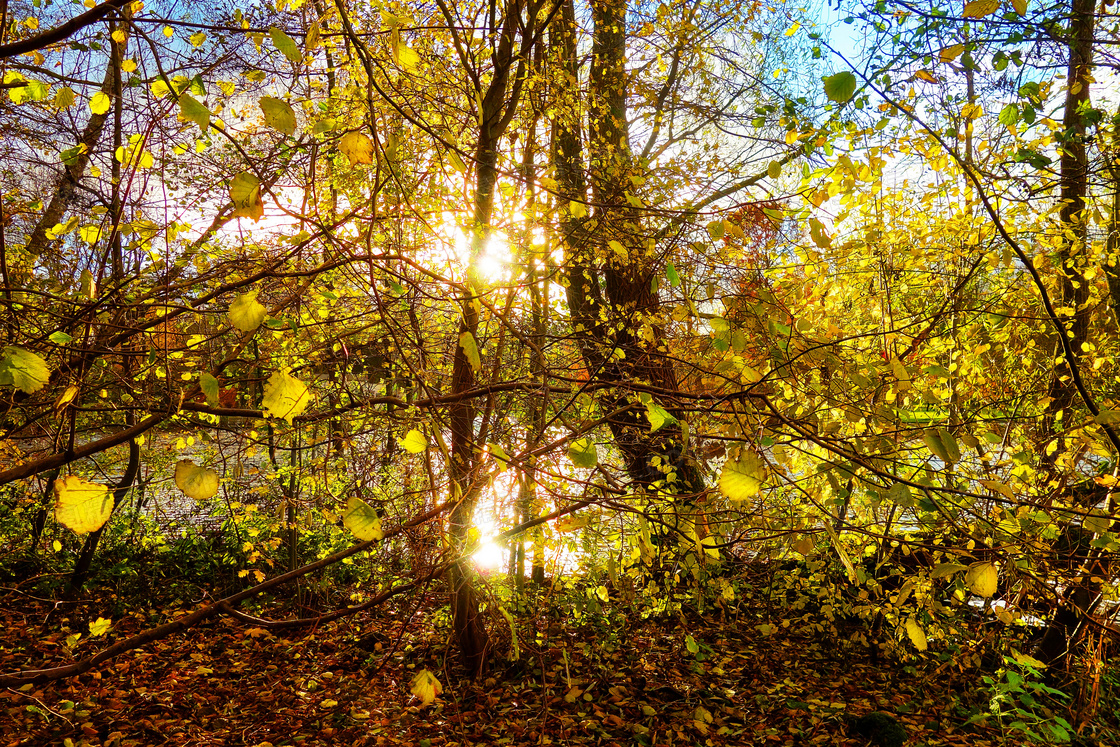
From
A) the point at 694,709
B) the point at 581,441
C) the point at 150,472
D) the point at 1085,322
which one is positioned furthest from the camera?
the point at 150,472

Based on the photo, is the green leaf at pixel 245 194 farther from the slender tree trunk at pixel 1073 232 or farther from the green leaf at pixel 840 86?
the slender tree trunk at pixel 1073 232

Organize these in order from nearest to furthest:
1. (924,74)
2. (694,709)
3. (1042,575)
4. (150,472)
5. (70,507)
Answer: (70,507)
(924,74)
(1042,575)
(694,709)
(150,472)

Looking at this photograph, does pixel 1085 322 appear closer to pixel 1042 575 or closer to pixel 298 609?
pixel 1042 575

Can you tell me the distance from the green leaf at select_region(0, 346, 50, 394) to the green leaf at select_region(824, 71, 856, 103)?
4.47ft

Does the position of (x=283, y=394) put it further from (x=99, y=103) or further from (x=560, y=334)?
(x=560, y=334)

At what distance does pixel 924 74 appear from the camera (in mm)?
1688

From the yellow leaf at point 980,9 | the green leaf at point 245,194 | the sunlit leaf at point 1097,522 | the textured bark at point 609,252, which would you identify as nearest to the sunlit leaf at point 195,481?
the green leaf at point 245,194

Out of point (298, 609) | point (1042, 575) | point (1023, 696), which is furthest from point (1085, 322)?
point (298, 609)

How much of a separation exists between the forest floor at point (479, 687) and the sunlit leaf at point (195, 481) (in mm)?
2497

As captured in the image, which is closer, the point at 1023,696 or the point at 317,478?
the point at 1023,696

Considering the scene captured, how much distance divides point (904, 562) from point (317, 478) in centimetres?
412

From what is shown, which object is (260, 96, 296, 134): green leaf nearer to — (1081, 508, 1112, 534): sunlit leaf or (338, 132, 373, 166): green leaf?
(338, 132, 373, 166): green leaf

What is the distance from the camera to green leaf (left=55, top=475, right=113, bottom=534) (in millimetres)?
983

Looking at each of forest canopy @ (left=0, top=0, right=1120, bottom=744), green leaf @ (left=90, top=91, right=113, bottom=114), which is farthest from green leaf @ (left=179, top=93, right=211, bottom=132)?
green leaf @ (left=90, top=91, right=113, bottom=114)
